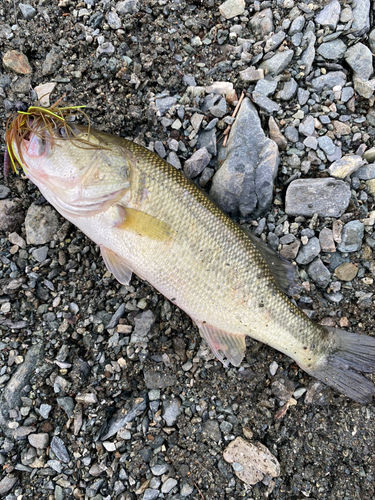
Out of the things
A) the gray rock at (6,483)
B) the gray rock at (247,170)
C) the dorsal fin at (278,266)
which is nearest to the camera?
the gray rock at (6,483)

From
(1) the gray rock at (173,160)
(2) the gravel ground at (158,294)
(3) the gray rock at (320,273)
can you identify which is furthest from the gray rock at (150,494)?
(1) the gray rock at (173,160)

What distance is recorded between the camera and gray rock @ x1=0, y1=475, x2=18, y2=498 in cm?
308

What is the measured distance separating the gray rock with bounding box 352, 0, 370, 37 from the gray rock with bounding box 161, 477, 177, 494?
15.5ft

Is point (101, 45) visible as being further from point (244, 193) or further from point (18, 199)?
point (244, 193)

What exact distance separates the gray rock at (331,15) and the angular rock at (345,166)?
1399 millimetres

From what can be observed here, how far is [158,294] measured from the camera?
3.55 metres

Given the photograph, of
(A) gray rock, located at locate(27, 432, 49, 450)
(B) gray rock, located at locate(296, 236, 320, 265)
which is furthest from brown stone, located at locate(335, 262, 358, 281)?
(A) gray rock, located at locate(27, 432, 49, 450)

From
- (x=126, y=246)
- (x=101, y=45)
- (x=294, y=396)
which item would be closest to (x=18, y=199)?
(x=126, y=246)

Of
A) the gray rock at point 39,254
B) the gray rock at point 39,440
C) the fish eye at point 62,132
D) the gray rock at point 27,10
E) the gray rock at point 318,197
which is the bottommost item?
the gray rock at point 39,440

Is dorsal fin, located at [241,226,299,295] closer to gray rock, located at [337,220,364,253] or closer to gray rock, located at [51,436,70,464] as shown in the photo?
gray rock, located at [337,220,364,253]

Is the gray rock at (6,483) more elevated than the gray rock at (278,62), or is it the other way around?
the gray rock at (278,62)

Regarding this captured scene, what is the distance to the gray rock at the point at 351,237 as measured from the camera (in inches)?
142

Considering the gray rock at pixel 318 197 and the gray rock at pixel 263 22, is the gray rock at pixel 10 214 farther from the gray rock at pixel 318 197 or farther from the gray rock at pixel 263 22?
the gray rock at pixel 263 22

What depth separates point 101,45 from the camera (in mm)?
3584
